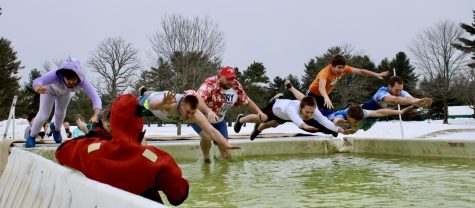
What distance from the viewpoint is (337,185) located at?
18.1 ft

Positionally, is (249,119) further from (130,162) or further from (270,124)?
(130,162)

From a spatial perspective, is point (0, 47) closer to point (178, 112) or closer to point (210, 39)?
point (210, 39)

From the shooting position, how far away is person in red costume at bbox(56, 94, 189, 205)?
8.63 feet

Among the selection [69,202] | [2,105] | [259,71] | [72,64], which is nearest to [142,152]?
[69,202]

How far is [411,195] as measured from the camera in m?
4.70

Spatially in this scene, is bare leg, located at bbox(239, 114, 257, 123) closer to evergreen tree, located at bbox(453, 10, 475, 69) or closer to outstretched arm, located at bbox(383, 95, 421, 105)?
outstretched arm, located at bbox(383, 95, 421, 105)

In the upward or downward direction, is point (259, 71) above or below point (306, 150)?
above

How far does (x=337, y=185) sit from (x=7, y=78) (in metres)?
45.6

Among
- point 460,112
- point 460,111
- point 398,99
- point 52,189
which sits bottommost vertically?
point 52,189

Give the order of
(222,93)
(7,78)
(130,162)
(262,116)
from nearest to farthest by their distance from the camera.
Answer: (130,162), (262,116), (222,93), (7,78)

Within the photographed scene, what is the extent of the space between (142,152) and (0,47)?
4650cm

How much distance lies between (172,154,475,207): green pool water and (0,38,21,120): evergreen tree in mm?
40275

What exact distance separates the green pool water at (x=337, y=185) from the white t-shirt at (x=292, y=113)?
718 millimetres

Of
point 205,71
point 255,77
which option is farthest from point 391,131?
A: point 255,77
